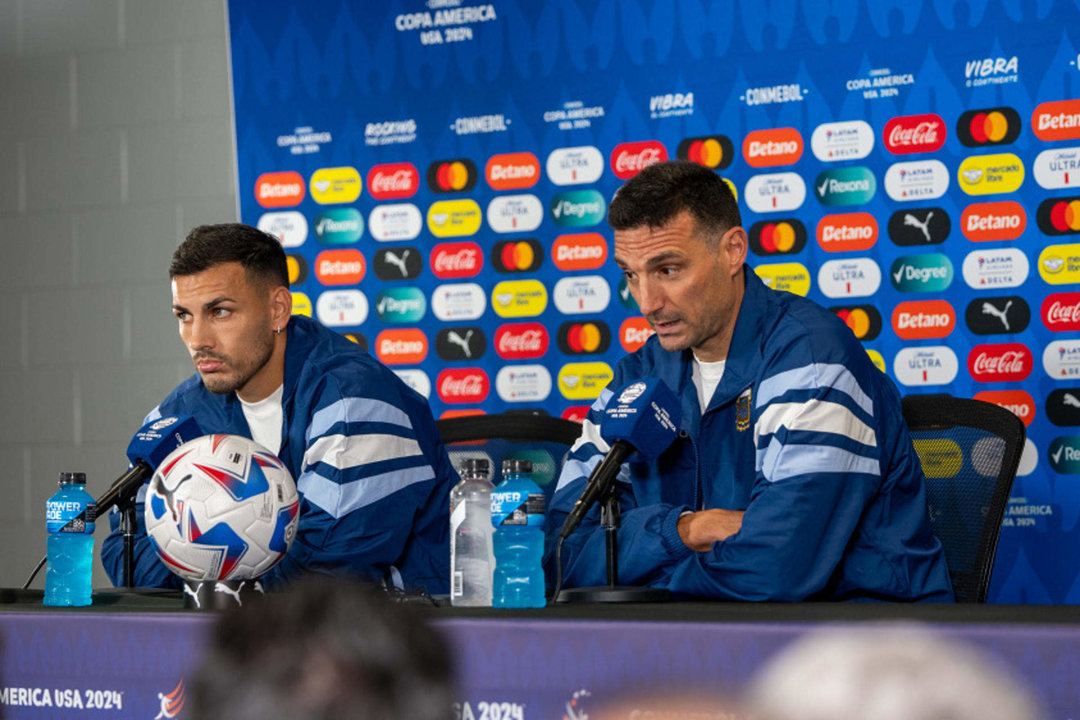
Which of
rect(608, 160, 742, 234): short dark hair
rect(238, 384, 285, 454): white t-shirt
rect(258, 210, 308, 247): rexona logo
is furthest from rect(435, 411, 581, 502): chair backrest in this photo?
rect(258, 210, 308, 247): rexona logo

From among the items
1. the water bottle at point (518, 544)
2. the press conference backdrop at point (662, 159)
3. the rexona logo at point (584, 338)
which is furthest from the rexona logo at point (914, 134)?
the water bottle at point (518, 544)

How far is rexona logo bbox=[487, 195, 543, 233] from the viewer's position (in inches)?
124

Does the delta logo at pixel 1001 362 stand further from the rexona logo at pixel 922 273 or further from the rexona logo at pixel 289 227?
the rexona logo at pixel 289 227

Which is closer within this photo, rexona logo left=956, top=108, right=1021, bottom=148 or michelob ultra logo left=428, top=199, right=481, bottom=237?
rexona logo left=956, top=108, right=1021, bottom=148

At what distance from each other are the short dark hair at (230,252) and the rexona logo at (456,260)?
86 centimetres

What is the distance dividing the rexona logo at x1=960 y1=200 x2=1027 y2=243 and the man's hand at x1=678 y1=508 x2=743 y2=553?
123 cm

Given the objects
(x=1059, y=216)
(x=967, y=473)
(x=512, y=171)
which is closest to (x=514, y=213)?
(x=512, y=171)

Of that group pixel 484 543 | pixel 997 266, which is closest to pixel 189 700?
pixel 484 543

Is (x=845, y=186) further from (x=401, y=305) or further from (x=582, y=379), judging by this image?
(x=401, y=305)

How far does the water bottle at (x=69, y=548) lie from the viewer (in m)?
1.68

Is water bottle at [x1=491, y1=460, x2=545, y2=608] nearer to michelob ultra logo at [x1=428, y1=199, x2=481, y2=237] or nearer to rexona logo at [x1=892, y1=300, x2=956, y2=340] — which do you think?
rexona logo at [x1=892, y1=300, x2=956, y2=340]

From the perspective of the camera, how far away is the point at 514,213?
124 inches

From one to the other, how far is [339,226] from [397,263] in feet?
0.68

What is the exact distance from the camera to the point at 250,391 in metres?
2.34
